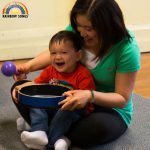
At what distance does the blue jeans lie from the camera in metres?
1.09

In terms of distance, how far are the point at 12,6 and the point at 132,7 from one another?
994 mm

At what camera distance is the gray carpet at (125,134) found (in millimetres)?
1183

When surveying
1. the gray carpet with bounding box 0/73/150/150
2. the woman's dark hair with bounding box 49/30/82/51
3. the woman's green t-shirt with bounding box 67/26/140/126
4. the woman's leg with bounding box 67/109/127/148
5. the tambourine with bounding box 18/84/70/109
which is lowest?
the gray carpet with bounding box 0/73/150/150

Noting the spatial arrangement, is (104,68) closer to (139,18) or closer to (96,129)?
(96,129)

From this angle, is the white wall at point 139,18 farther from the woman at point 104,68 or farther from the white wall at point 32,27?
the woman at point 104,68

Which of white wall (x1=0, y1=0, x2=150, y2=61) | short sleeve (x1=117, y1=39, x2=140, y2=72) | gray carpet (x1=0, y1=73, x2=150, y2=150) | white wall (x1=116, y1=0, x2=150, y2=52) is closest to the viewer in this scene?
short sleeve (x1=117, y1=39, x2=140, y2=72)

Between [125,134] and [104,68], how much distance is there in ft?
1.05

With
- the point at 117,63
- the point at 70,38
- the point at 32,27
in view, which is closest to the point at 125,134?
the point at 117,63

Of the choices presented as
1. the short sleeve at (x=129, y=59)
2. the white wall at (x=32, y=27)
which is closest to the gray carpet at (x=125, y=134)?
the short sleeve at (x=129, y=59)

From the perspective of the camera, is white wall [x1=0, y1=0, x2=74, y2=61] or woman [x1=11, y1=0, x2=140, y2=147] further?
white wall [x1=0, y1=0, x2=74, y2=61]

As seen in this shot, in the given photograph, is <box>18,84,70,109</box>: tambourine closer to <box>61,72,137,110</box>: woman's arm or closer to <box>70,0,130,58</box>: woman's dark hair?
<box>61,72,137,110</box>: woman's arm

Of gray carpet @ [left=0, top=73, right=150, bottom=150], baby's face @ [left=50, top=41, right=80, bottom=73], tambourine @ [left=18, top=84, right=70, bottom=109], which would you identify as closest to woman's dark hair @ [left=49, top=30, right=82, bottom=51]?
baby's face @ [left=50, top=41, right=80, bottom=73]

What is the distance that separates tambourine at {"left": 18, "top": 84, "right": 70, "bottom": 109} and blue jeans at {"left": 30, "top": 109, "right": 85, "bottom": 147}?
0.21 ft

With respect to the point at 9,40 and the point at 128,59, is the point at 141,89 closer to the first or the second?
the point at 128,59
